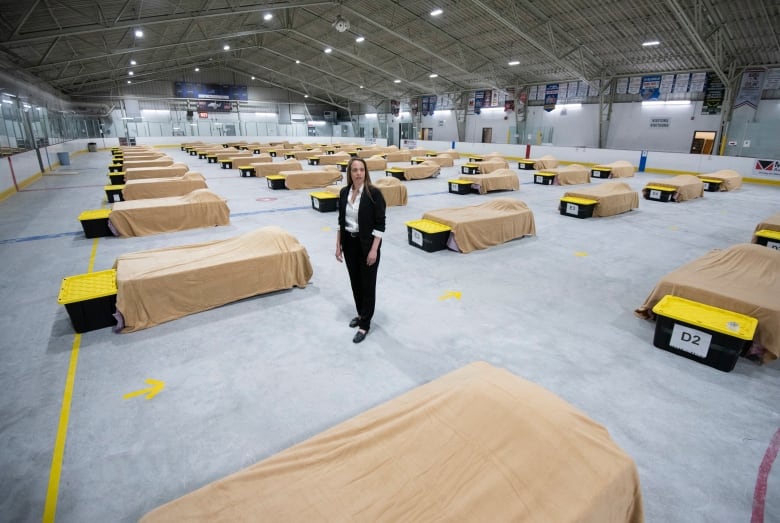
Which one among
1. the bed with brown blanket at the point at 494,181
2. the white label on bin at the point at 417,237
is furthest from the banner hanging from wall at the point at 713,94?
the white label on bin at the point at 417,237

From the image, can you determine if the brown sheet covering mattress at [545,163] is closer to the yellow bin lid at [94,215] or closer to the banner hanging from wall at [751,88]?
the banner hanging from wall at [751,88]

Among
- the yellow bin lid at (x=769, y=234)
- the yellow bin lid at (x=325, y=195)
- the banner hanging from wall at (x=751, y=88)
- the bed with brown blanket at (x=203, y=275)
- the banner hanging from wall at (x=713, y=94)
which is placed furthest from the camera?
the banner hanging from wall at (x=713, y=94)

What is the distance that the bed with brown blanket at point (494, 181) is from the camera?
13337 millimetres

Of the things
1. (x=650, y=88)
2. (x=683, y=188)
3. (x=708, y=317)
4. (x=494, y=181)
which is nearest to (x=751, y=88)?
(x=650, y=88)

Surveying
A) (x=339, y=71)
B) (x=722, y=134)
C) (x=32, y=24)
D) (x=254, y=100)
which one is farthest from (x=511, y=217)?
(x=254, y=100)

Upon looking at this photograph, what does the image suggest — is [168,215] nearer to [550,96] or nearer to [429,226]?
A: [429,226]

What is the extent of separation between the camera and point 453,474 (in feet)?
5.52

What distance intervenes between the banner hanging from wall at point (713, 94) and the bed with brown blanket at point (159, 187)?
74.5 feet

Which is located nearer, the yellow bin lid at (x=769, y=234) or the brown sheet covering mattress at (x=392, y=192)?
the yellow bin lid at (x=769, y=234)

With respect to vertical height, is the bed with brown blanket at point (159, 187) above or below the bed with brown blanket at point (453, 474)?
above

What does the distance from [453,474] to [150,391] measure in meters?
2.94

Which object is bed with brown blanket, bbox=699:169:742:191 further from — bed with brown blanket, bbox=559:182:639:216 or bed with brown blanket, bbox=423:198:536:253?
bed with brown blanket, bbox=423:198:536:253

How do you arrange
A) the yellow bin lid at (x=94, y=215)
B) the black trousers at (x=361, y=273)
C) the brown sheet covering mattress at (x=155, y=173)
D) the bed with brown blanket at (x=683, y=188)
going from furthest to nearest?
the brown sheet covering mattress at (x=155, y=173) < the bed with brown blanket at (x=683, y=188) < the yellow bin lid at (x=94, y=215) < the black trousers at (x=361, y=273)

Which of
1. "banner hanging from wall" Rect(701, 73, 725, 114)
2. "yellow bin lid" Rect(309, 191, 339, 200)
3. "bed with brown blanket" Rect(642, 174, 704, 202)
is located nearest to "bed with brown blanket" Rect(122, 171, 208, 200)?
"yellow bin lid" Rect(309, 191, 339, 200)
